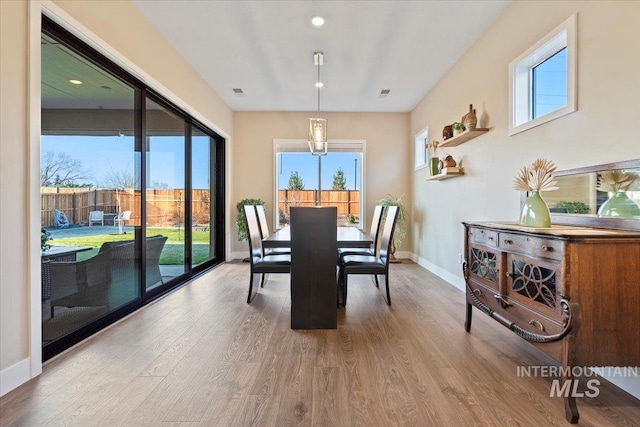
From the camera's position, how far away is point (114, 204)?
108 inches

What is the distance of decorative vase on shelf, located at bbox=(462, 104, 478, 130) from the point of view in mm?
3334

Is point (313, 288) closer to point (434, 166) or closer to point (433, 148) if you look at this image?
point (434, 166)

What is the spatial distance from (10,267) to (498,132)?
391 cm

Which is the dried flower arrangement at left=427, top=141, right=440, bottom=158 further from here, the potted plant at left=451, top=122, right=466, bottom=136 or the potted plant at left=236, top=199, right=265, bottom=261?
the potted plant at left=236, top=199, right=265, bottom=261

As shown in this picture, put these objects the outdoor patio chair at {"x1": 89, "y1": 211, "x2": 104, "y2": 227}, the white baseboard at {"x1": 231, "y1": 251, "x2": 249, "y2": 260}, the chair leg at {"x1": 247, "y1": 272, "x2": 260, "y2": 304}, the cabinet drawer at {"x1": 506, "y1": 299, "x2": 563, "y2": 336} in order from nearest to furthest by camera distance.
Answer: the cabinet drawer at {"x1": 506, "y1": 299, "x2": 563, "y2": 336} < the outdoor patio chair at {"x1": 89, "y1": 211, "x2": 104, "y2": 227} < the chair leg at {"x1": 247, "y1": 272, "x2": 260, "y2": 304} < the white baseboard at {"x1": 231, "y1": 251, "x2": 249, "y2": 260}

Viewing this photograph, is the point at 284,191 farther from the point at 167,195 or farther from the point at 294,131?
the point at 167,195

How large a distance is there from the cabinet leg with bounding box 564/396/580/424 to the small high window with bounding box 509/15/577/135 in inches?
70.1

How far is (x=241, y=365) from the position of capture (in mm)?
1990

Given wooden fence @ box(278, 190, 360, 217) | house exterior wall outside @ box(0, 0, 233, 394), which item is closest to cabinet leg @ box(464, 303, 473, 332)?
house exterior wall outside @ box(0, 0, 233, 394)

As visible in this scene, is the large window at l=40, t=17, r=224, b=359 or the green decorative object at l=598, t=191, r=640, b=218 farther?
the large window at l=40, t=17, r=224, b=359

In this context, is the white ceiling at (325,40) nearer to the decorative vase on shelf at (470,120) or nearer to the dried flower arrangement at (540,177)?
the decorative vase on shelf at (470,120)

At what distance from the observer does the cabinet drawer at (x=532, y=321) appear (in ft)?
5.24

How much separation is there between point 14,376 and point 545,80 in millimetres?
Answer: 4199

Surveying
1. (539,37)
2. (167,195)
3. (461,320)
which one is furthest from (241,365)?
(539,37)
